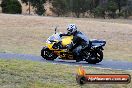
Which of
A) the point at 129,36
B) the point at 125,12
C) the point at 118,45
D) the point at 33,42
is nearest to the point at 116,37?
the point at 129,36

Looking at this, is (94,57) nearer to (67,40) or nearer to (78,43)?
(78,43)

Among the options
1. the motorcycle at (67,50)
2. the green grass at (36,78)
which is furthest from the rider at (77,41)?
the green grass at (36,78)

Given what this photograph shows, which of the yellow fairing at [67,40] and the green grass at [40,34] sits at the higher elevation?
the yellow fairing at [67,40]

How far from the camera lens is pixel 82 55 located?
1908cm

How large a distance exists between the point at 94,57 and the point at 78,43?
2.89 feet

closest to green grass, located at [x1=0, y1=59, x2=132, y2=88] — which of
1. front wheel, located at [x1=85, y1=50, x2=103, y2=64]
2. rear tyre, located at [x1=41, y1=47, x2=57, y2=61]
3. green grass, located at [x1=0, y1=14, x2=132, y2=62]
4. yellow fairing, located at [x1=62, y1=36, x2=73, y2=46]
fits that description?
front wheel, located at [x1=85, y1=50, x2=103, y2=64]

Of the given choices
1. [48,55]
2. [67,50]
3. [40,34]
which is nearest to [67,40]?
[67,50]

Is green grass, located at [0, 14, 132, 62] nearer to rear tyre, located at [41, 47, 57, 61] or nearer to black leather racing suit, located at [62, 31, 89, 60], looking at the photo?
rear tyre, located at [41, 47, 57, 61]

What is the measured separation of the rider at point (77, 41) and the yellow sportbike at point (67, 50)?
0.14 meters

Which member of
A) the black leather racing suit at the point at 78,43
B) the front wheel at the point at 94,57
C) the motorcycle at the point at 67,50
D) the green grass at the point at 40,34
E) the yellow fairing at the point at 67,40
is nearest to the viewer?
the front wheel at the point at 94,57

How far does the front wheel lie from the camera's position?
1875 centimetres

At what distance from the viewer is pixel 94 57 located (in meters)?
18.9

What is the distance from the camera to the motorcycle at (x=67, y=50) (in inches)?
742

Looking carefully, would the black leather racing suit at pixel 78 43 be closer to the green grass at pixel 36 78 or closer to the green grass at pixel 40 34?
the green grass at pixel 36 78
